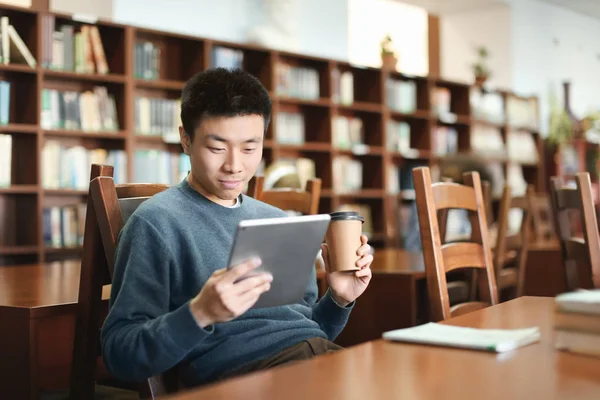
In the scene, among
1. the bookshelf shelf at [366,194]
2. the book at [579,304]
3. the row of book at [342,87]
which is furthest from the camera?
the bookshelf shelf at [366,194]

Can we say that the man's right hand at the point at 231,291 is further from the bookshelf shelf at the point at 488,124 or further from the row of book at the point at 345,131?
the bookshelf shelf at the point at 488,124

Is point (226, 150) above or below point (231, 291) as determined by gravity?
above

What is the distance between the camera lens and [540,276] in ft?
13.1

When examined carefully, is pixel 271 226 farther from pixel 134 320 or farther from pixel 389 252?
pixel 389 252

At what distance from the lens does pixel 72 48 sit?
14.5 ft

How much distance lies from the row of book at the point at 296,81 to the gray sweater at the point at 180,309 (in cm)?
389

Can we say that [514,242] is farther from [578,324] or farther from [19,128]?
[19,128]

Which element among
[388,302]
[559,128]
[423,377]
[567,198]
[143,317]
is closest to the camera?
[423,377]

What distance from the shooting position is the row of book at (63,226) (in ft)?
14.4

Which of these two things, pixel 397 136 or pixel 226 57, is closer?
pixel 226 57

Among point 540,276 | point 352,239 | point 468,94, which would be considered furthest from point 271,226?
point 468,94

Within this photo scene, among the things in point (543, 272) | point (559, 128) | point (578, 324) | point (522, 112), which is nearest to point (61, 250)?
point (543, 272)

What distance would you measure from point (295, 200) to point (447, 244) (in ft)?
3.59

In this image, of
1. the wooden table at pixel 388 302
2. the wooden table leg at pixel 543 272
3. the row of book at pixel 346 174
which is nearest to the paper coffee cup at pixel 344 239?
the wooden table at pixel 388 302
